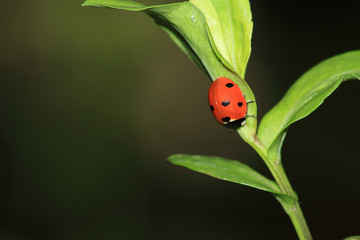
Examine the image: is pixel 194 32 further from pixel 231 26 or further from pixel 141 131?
pixel 141 131

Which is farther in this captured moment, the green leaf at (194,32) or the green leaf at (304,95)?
the green leaf at (304,95)

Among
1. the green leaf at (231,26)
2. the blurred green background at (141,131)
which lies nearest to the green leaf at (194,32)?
the green leaf at (231,26)

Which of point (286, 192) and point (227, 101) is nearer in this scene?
point (286, 192)

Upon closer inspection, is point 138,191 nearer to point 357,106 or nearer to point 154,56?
point 154,56

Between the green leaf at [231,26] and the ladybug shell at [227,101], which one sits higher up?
the green leaf at [231,26]

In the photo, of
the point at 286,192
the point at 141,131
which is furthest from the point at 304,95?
the point at 141,131

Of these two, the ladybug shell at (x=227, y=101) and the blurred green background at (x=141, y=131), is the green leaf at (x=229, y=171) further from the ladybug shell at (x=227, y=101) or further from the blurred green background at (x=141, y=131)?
the blurred green background at (x=141, y=131)

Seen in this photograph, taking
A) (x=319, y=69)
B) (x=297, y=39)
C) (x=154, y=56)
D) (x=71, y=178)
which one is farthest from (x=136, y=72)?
(x=319, y=69)
